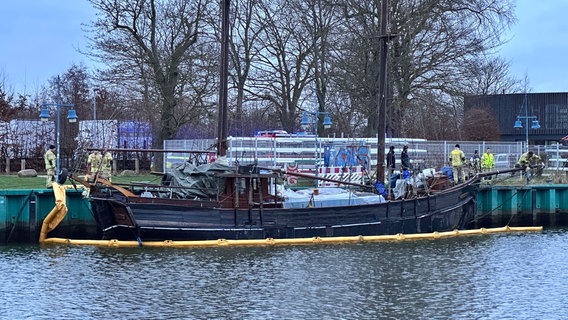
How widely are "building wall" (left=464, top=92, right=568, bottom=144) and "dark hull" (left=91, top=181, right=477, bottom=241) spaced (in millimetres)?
40228

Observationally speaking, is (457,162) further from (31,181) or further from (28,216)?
(31,181)

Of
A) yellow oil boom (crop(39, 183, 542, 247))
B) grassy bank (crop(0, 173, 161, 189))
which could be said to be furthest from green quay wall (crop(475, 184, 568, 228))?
grassy bank (crop(0, 173, 161, 189))

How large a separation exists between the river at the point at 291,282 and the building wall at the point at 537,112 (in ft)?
140

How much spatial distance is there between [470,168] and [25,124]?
2807 centimetres

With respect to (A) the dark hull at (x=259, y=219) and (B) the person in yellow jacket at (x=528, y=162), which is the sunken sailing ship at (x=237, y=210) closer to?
(A) the dark hull at (x=259, y=219)

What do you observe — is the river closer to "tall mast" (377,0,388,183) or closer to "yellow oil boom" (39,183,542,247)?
"yellow oil boom" (39,183,542,247)

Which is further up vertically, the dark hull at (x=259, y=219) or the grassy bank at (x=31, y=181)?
the grassy bank at (x=31, y=181)

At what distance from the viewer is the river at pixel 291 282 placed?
1808cm

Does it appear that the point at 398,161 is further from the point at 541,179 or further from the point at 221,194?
the point at 221,194

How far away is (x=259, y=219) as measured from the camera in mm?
27109

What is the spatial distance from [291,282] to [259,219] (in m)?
6.32

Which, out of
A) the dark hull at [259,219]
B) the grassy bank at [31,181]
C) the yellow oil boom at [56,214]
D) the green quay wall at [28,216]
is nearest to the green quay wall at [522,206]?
the dark hull at [259,219]

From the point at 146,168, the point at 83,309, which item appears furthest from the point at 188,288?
the point at 146,168

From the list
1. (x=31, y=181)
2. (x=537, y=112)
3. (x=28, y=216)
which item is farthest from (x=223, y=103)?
(x=537, y=112)
